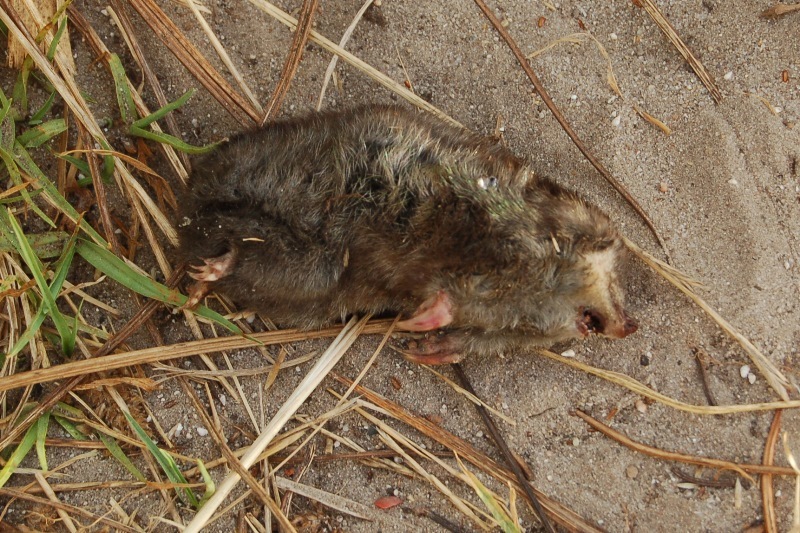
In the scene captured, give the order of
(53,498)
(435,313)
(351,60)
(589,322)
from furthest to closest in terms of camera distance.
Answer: (351,60)
(53,498)
(589,322)
(435,313)

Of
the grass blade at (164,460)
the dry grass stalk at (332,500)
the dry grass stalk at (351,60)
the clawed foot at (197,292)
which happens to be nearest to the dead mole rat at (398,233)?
the clawed foot at (197,292)

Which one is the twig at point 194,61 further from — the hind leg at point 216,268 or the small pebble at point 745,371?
the small pebble at point 745,371

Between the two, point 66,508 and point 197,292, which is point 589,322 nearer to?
point 197,292

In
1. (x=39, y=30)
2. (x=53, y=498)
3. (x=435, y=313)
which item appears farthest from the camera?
(x=53, y=498)

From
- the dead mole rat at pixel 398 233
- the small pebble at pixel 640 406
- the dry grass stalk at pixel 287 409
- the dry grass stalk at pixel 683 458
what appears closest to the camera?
the dead mole rat at pixel 398 233

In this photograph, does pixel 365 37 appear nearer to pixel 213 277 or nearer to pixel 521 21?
pixel 521 21

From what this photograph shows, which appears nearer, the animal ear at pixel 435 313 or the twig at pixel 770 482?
the animal ear at pixel 435 313

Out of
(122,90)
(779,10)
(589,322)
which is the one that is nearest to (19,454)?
(122,90)
